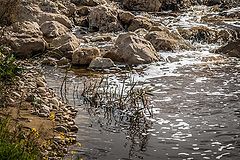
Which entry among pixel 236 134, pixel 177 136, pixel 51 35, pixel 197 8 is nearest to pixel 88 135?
pixel 177 136

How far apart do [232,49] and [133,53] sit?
10.1 feet

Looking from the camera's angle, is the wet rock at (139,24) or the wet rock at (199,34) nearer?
the wet rock at (199,34)

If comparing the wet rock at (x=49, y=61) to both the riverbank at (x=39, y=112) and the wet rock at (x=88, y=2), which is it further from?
the wet rock at (x=88, y=2)

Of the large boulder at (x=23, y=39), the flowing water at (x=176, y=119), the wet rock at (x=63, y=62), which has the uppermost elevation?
the large boulder at (x=23, y=39)

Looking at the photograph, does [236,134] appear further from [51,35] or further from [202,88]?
[51,35]

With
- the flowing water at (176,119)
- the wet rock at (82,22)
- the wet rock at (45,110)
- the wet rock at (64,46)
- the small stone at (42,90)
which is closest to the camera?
the flowing water at (176,119)

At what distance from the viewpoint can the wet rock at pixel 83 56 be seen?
13.1m

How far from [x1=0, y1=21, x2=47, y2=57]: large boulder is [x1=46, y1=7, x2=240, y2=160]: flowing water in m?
1.25

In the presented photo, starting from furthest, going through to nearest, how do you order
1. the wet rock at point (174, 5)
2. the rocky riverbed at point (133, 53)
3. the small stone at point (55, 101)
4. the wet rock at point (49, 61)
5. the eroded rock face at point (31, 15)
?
1. the wet rock at point (174, 5)
2. the eroded rock face at point (31, 15)
3. the wet rock at point (49, 61)
4. the small stone at point (55, 101)
5. the rocky riverbed at point (133, 53)

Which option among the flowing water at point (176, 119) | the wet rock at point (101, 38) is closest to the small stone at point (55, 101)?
the flowing water at point (176, 119)

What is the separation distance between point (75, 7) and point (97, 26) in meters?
3.12

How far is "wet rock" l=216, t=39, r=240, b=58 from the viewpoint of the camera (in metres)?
14.4

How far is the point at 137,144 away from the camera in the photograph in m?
7.81

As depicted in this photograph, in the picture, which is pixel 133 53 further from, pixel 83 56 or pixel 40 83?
pixel 40 83
